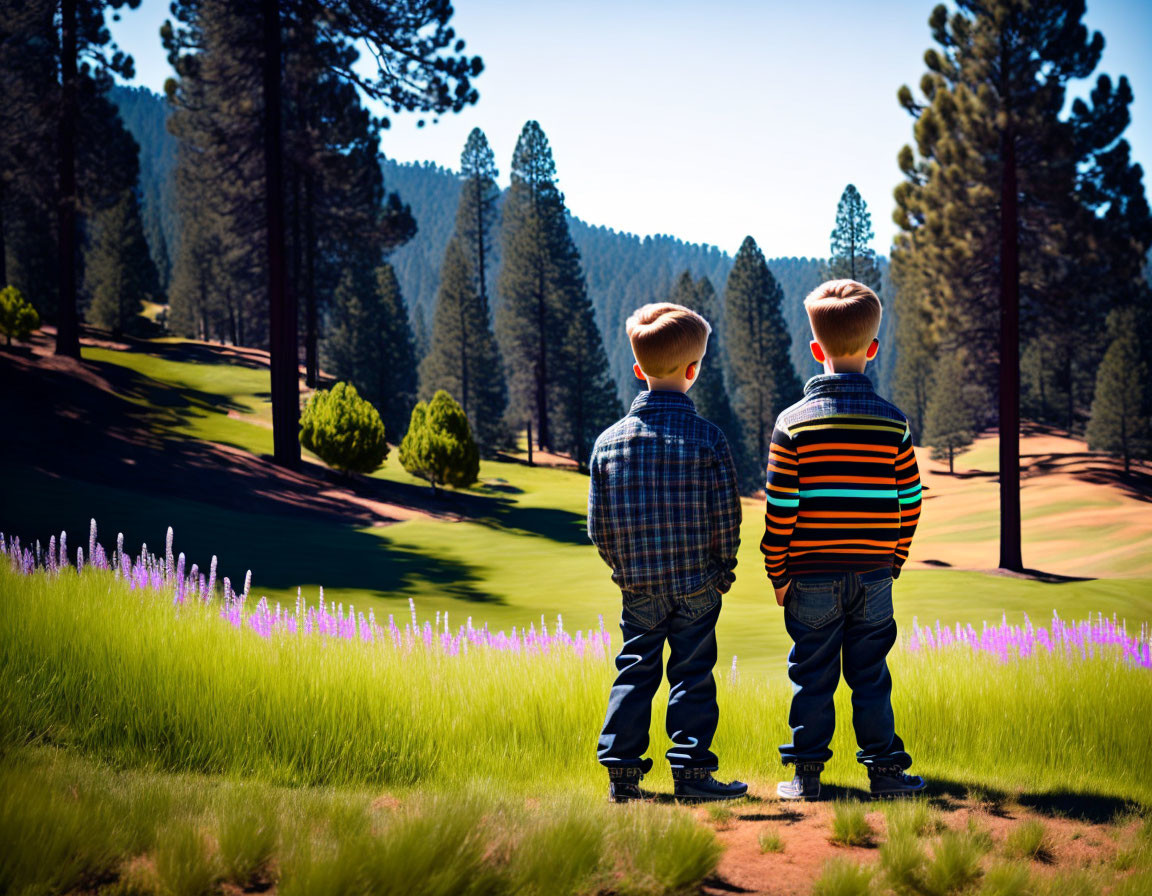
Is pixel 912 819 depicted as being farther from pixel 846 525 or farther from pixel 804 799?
pixel 846 525

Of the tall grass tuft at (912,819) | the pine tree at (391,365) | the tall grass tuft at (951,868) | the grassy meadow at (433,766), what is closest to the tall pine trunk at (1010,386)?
the grassy meadow at (433,766)

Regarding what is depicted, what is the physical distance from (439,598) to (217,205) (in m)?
33.3

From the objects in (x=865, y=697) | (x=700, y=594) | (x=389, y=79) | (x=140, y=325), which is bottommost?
(x=865, y=697)

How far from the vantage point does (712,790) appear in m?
3.67

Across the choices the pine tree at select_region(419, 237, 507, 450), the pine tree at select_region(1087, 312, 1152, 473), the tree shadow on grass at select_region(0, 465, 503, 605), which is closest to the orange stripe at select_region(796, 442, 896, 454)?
the tree shadow on grass at select_region(0, 465, 503, 605)

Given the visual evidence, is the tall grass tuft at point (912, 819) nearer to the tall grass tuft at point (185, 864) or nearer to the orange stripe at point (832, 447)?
the orange stripe at point (832, 447)

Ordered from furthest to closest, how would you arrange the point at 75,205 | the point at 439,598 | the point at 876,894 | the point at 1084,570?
the point at 75,205
the point at 1084,570
the point at 439,598
the point at 876,894

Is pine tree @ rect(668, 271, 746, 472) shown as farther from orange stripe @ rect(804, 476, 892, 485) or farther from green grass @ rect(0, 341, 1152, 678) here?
orange stripe @ rect(804, 476, 892, 485)

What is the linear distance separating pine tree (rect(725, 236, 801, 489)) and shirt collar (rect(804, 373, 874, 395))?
154 ft

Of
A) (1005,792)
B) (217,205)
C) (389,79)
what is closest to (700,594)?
(1005,792)

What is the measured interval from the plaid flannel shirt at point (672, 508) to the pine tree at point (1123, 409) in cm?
2702

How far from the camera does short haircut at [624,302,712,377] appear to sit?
3613 millimetres

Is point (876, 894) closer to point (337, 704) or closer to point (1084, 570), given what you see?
point (337, 704)

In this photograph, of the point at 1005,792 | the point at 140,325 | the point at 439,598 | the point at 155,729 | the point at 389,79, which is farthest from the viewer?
the point at 140,325
